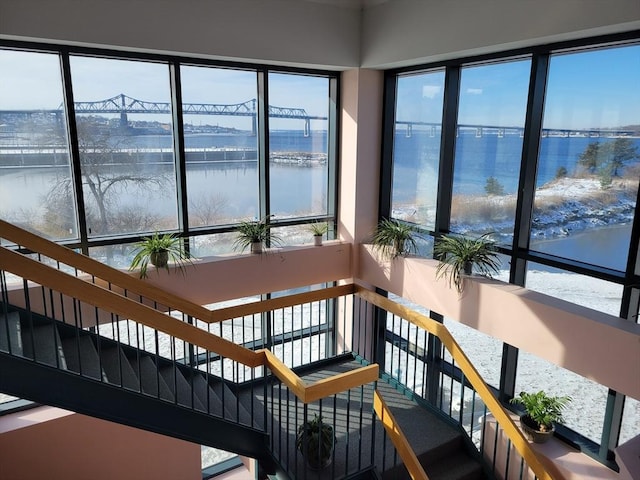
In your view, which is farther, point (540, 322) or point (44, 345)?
point (540, 322)

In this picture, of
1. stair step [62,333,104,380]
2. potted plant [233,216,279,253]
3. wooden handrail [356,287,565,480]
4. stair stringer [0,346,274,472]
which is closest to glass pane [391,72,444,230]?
wooden handrail [356,287,565,480]

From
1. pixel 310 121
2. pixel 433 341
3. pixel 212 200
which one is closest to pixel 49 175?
pixel 212 200

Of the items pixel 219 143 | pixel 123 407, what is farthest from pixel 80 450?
pixel 219 143

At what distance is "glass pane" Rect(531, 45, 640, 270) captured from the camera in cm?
416

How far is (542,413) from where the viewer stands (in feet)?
15.8

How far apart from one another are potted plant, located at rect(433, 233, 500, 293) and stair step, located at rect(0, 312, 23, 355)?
12.8ft

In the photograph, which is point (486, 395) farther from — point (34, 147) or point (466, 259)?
point (34, 147)

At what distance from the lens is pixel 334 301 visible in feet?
22.9

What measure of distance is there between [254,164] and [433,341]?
3035mm

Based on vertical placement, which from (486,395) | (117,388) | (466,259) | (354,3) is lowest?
(486,395)

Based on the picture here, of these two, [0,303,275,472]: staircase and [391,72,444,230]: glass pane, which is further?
[391,72,444,230]: glass pane

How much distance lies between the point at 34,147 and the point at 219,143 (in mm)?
1884

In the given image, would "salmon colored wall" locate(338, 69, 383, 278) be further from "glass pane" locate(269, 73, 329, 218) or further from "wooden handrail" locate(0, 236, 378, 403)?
"wooden handrail" locate(0, 236, 378, 403)

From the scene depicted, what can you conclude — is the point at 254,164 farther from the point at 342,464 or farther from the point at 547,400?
the point at 547,400
